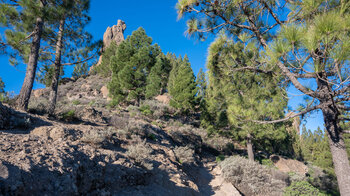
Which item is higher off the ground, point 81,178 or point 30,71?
point 30,71

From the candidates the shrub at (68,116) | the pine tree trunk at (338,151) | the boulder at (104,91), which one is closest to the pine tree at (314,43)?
the pine tree trunk at (338,151)

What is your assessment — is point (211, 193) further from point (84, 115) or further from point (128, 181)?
point (84, 115)

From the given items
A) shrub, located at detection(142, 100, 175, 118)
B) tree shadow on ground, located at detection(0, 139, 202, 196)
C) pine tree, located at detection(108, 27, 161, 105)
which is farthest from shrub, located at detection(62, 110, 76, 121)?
shrub, located at detection(142, 100, 175, 118)

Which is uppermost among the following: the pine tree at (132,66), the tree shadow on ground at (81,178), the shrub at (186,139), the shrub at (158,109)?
the pine tree at (132,66)

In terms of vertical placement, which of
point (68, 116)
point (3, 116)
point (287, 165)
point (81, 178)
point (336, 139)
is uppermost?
point (68, 116)

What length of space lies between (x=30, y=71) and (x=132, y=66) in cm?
1144

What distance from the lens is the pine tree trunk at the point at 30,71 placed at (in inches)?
247

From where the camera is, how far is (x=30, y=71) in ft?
21.4

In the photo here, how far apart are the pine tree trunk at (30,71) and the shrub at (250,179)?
28.2 feet

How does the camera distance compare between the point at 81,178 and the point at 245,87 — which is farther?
the point at 245,87

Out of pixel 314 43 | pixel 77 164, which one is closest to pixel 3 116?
pixel 77 164

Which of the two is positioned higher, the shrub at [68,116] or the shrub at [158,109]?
the shrub at [158,109]

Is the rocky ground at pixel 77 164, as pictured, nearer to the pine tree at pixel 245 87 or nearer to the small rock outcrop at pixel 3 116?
the small rock outcrop at pixel 3 116

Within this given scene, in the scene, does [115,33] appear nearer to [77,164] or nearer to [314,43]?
[77,164]
